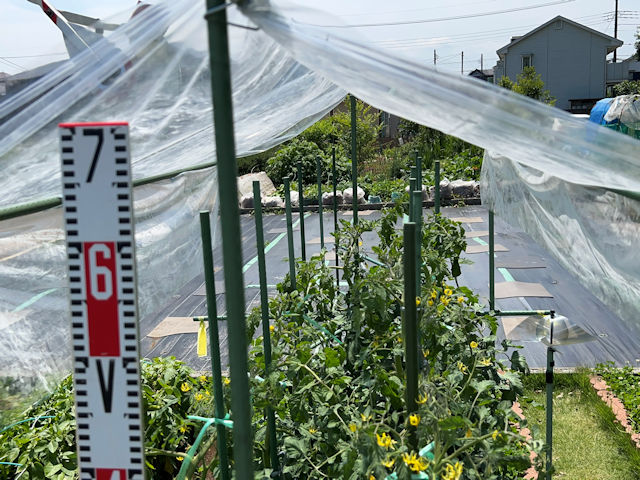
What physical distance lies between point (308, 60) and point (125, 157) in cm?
51

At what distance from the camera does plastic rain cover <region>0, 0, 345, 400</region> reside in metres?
1.55

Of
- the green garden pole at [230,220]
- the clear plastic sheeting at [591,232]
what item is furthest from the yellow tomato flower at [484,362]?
the green garden pole at [230,220]

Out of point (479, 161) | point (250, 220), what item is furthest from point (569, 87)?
point (250, 220)

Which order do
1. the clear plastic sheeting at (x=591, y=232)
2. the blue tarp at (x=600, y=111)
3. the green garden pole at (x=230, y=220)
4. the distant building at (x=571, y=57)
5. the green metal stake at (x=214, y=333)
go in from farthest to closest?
the distant building at (x=571, y=57) → the blue tarp at (x=600, y=111) → the green metal stake at (x=214, y=333) → the clear plastic sheeting at (x=591, y=232) → the green garden pole at (x=230, y=220)

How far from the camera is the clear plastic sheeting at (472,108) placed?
1.39m

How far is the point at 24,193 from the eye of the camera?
1.90 meters

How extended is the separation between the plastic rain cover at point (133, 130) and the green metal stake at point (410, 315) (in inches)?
24.3

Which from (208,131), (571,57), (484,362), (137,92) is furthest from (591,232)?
(571,57)

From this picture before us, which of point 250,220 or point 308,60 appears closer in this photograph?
point 308,60

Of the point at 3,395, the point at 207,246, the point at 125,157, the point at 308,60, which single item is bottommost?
the point at 3,395

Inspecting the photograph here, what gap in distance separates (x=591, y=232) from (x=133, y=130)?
4.70 feet

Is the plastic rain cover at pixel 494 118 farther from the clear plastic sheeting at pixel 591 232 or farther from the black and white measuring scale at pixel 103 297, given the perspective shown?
the black and white measuring scale at pixel 103 297

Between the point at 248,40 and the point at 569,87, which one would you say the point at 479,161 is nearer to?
the point at 248,40

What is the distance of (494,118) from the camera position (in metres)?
1.44
